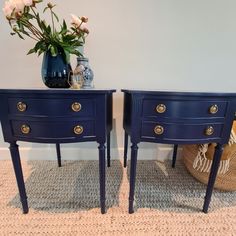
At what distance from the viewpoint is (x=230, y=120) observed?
768 millimetres

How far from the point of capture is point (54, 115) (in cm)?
71

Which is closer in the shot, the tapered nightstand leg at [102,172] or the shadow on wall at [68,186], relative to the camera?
the tapered nightstand leg at [102,172]

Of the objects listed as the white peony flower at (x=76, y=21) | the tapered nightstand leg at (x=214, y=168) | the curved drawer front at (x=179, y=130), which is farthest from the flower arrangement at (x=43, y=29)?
the tapered nightstand leg at (x=214, y=168)

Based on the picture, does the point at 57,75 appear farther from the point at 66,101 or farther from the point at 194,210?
the point at 194,210

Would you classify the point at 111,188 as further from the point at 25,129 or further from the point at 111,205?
the point at 25,129

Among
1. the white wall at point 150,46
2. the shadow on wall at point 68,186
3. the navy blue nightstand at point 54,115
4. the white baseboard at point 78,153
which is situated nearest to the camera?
the navy blue nightstand at point 54,115

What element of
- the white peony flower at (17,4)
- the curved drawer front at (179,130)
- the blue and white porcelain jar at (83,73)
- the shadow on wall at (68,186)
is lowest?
the shadow on wall at (68,186)

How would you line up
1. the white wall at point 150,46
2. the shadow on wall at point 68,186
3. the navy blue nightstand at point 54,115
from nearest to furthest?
the navy blue nightstand at point 54,115 < the shadow on wall at point 68,186 < the white wall at point 150,46

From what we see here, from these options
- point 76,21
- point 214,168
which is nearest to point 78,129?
point 76,21

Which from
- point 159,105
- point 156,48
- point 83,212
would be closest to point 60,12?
point 156,48

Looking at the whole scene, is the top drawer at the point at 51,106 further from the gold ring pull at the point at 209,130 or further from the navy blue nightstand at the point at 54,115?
the gold ring pull at the point at 209,130

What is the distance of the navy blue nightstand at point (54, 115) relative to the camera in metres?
0.69

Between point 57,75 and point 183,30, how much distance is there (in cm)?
92

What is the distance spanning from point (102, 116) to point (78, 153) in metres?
0.77
